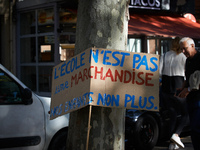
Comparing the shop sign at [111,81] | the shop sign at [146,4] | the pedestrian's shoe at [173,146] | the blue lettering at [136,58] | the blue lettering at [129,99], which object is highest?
the shop sign at [146,4]

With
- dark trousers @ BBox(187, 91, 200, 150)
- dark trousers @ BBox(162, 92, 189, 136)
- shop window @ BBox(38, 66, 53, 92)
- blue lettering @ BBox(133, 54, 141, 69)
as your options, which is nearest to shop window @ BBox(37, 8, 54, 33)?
shop window @ BBox(38, 66, 53, 92)

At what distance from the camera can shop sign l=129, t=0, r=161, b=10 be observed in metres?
11.4

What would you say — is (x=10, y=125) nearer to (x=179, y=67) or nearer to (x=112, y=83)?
(x=112, y=83)

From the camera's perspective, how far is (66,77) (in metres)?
3.52

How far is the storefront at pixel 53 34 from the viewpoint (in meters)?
10.7

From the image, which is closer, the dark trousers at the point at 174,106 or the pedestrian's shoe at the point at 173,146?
the pedestrian's shoe at the point at 173,146

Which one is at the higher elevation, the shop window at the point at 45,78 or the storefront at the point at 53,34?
the storefront at the point at 53,34

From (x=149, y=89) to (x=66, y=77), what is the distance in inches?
→ 31.6

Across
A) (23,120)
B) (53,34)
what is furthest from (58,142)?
(53,34)

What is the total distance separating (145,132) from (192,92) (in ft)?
5.30

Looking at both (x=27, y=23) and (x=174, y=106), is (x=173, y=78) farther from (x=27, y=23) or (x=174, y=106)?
(x=27, y=23)

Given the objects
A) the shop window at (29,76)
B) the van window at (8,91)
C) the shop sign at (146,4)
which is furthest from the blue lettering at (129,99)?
the shop window at (29,76)

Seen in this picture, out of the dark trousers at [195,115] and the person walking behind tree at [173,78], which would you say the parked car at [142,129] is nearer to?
the person walking behind tree at [173,78]

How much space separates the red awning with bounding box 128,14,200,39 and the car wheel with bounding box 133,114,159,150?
3909 mm
